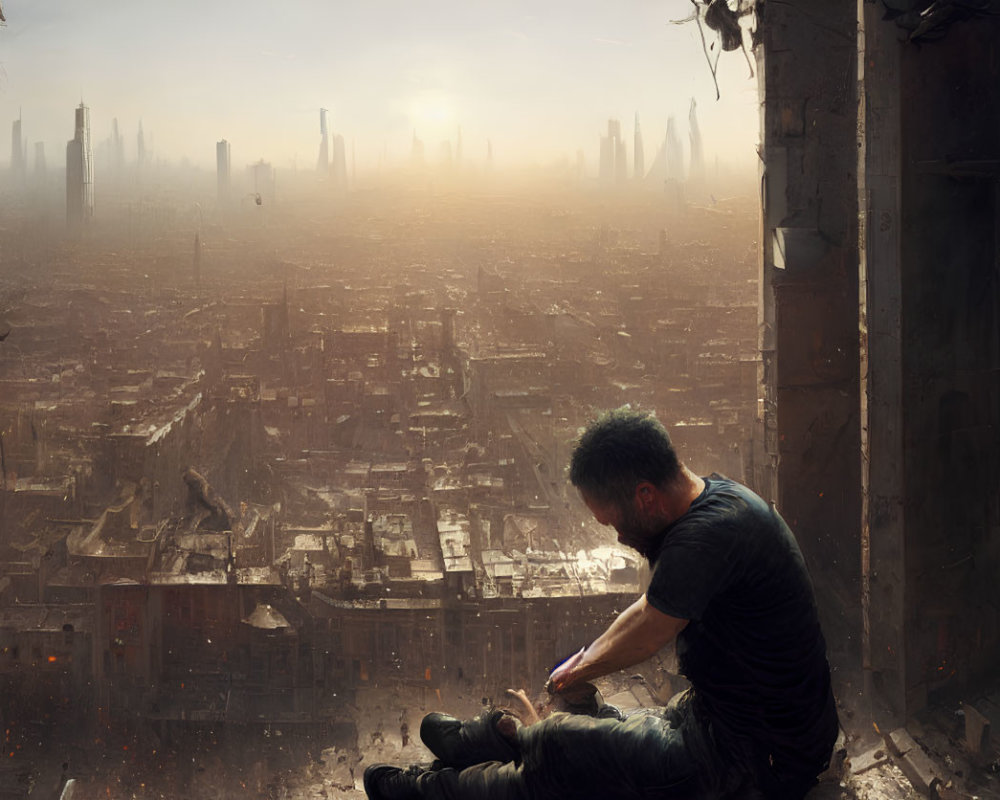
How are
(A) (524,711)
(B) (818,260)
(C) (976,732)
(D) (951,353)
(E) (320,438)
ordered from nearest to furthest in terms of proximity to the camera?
(A) (524,711), (C) (976,732), (D) (951,353), (B) (818,260), (E) (320,438)

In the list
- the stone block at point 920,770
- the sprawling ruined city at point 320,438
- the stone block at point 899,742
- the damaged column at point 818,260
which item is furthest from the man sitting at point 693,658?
the sprawling ruined city at point 320,438

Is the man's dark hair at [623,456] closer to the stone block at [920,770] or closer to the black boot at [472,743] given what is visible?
the black boot at [472,743]

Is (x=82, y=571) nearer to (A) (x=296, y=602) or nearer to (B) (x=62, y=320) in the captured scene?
(A) (x=296, y=602)

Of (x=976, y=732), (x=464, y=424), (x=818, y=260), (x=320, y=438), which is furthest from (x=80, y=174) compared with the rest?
(x=976, y=732)

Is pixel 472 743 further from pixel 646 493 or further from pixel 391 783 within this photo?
pixel 646 493

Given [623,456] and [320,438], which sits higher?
[623,456]

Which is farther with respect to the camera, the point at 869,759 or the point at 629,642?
the point at 869,759
